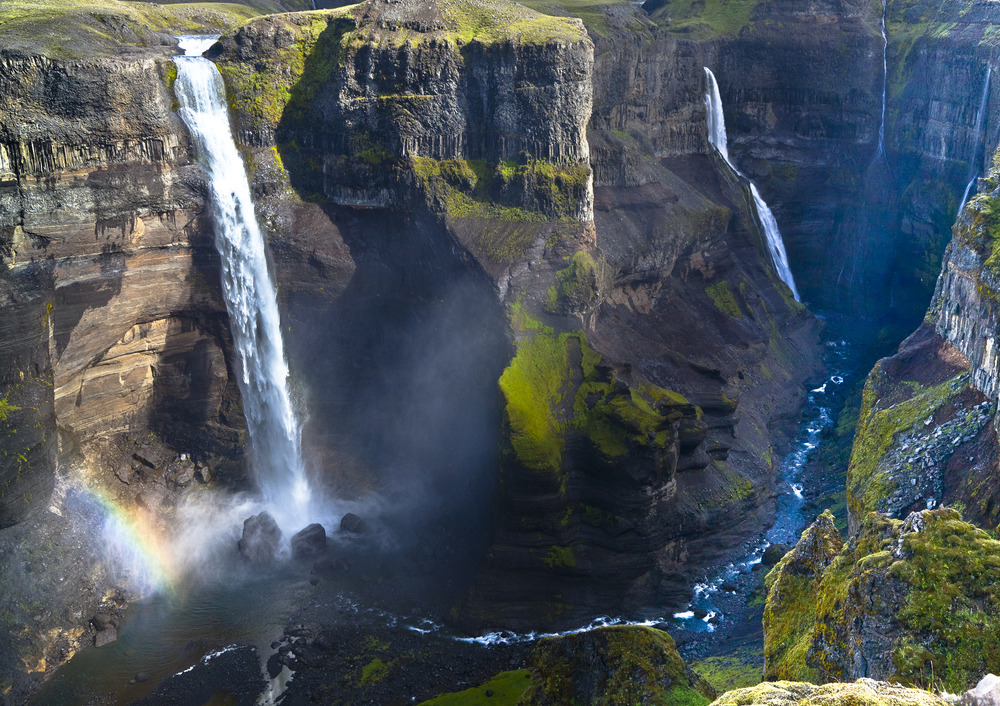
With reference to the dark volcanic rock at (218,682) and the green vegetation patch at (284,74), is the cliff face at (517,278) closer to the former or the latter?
the green vegetation patch at (284,74)

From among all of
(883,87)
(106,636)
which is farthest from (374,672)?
(883,87)

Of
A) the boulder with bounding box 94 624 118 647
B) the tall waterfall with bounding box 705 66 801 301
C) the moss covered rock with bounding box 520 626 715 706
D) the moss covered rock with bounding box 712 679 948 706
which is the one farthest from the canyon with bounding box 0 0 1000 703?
the moss covered rock with bounding box 712 679 948 706

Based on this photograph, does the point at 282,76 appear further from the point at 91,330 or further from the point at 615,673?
the point at 615,673

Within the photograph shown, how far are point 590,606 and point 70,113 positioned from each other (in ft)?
102

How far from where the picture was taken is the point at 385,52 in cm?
4756

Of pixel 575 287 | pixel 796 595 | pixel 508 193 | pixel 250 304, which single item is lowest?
pixel 796 595

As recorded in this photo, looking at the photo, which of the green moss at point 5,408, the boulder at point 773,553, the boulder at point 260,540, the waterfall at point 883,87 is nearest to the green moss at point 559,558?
the boulder at point 773,553

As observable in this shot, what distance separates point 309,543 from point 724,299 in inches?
1315

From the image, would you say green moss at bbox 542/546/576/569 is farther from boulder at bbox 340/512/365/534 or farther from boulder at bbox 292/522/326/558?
boulder at bbox 292/522/326/558

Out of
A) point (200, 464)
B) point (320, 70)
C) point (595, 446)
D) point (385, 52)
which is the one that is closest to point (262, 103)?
point (320, 70)

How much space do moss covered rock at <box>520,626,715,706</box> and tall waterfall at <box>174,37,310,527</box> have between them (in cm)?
2592

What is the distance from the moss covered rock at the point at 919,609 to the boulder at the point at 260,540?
A: 31245 mm

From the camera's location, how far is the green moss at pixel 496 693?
97.4 feet

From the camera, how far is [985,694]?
12.0m
